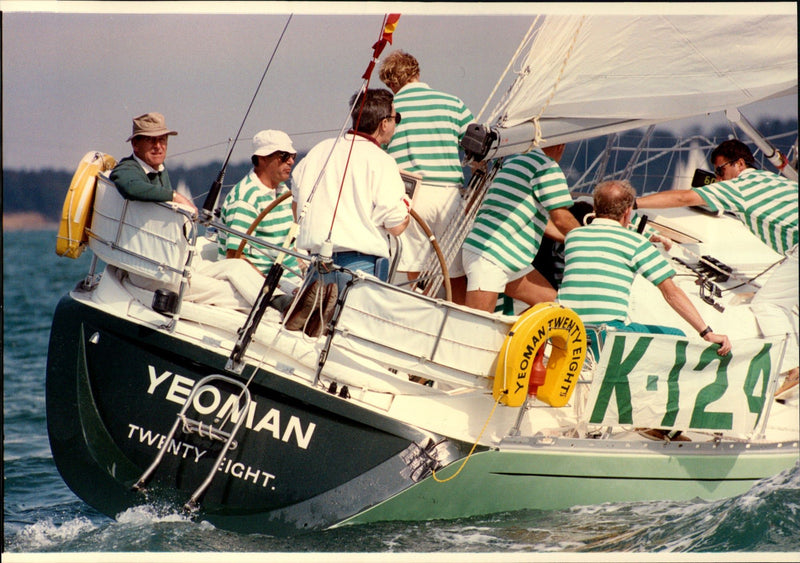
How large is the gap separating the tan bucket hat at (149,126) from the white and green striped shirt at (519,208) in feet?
5.16

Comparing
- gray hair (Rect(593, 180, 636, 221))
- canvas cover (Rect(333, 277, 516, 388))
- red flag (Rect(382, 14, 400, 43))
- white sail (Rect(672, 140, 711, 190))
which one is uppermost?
white sail (Rect(672, 140, 711, 190))

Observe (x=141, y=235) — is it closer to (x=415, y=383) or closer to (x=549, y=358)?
(x=415, y=383)

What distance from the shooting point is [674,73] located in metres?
4.84

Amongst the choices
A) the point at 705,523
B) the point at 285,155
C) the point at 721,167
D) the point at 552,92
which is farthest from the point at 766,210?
the point at 285,155

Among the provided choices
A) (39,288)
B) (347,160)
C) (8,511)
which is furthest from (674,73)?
(39,288)

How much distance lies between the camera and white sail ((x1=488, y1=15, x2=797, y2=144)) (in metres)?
4.78

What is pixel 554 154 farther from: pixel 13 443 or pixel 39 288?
pixel 39 288

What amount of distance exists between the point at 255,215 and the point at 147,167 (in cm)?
89

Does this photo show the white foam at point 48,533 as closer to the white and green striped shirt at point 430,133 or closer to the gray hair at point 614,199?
the white and green striped shirt at point 430,133

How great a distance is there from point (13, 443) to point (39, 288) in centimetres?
1480

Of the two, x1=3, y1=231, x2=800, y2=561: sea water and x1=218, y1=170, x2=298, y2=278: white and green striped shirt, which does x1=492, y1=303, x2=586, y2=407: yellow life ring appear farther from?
x1=218, y1=170, x2=298, y2=278: white and green striped shirt

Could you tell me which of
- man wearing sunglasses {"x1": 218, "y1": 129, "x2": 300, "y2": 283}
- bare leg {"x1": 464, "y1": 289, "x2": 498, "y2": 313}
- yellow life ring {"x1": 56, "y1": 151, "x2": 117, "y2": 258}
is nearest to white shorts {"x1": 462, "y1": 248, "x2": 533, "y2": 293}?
bare leg {"x1": 464, "y1": 289, "x2": 498, "y2": 313}

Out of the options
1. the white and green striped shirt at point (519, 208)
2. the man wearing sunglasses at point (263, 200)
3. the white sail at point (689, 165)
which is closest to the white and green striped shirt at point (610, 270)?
the white and green striped shirt at point (519, 208)

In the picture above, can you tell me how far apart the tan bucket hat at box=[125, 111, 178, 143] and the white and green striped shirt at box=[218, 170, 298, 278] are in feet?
2.84
